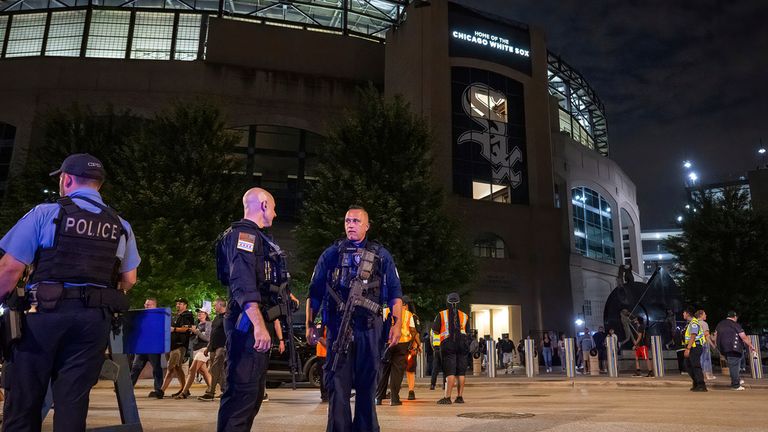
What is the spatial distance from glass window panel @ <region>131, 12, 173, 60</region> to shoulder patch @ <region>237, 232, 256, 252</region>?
38.7m

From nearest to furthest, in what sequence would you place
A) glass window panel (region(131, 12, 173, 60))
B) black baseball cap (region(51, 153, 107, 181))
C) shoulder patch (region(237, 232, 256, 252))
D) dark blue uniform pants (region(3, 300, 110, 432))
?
dark blue uniform pants (region(3, 300, 110, 432)) < black baseball cap (region(51, 153, 107, 181)) < shoulder patch (region(237, 232, 256, 252)) < glass window panel (region(131, 12, 173, 60))

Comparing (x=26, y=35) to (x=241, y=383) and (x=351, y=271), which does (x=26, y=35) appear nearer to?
(x=351, y=271)

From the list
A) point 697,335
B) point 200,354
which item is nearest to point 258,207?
point 200,354

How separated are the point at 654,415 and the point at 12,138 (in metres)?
38.0

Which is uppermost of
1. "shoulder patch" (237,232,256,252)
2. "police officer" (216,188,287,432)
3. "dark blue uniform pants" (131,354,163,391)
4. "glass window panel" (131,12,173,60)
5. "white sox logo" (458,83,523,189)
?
"glass window panel" (131,12,173,60)

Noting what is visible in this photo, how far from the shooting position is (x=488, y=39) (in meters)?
34.8

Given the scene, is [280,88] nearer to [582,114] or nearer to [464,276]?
[464,276]

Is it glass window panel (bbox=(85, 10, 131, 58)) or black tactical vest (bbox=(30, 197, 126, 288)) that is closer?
black tactical vest (bbox=(30, 197, 126, 288))

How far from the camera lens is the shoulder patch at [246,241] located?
385cm

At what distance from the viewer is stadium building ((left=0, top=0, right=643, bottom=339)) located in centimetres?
3247

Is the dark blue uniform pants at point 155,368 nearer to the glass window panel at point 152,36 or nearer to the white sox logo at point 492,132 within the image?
the white sox logo at point 492,132

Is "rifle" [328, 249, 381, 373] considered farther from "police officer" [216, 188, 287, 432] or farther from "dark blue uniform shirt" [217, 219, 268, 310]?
"dark blue uniform shirt" [217, 219, 268, 310]

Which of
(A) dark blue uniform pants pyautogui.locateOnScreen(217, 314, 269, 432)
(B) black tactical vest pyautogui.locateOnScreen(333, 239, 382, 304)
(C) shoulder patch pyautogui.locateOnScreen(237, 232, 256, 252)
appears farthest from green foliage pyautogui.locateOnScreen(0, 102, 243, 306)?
(A) dark blue uniform pants pyautogui.locateOnScreen(217, 314, 269, 432)

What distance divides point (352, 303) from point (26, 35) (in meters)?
44.8
